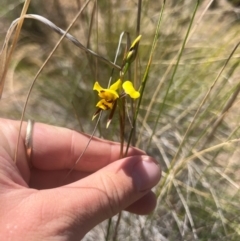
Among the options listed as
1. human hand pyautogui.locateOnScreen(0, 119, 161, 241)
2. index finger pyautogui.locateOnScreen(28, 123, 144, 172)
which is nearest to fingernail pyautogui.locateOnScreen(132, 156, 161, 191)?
human hand pyautogui.locateOnScreen(0, 119, 161, 241)

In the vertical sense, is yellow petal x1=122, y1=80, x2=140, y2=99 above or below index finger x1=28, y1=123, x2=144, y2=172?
above

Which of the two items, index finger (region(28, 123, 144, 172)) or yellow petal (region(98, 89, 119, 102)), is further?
index finger (region(28, 123, 144, 172))

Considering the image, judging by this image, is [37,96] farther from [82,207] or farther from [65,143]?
[82,207]

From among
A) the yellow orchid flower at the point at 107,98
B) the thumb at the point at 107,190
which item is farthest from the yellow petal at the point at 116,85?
the thumb at the point at 107,190

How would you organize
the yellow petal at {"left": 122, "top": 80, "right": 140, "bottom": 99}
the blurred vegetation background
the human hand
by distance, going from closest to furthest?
1. the yellow petal at {"left": 122, "top": 80, "right": 140, "bottom": 99}
2. the human hand
3. the blurred vegetation background

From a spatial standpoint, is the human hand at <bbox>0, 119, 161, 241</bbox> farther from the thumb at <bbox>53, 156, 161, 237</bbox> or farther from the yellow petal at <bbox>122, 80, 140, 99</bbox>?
the yellow petal at <bbox>122, 80, 140, 99</bbox>

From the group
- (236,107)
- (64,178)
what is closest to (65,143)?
(64,178)

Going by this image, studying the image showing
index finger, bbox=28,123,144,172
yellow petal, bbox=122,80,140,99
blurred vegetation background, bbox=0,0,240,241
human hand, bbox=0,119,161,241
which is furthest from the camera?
blurred vegetation background, bbox=0,0,240,241
